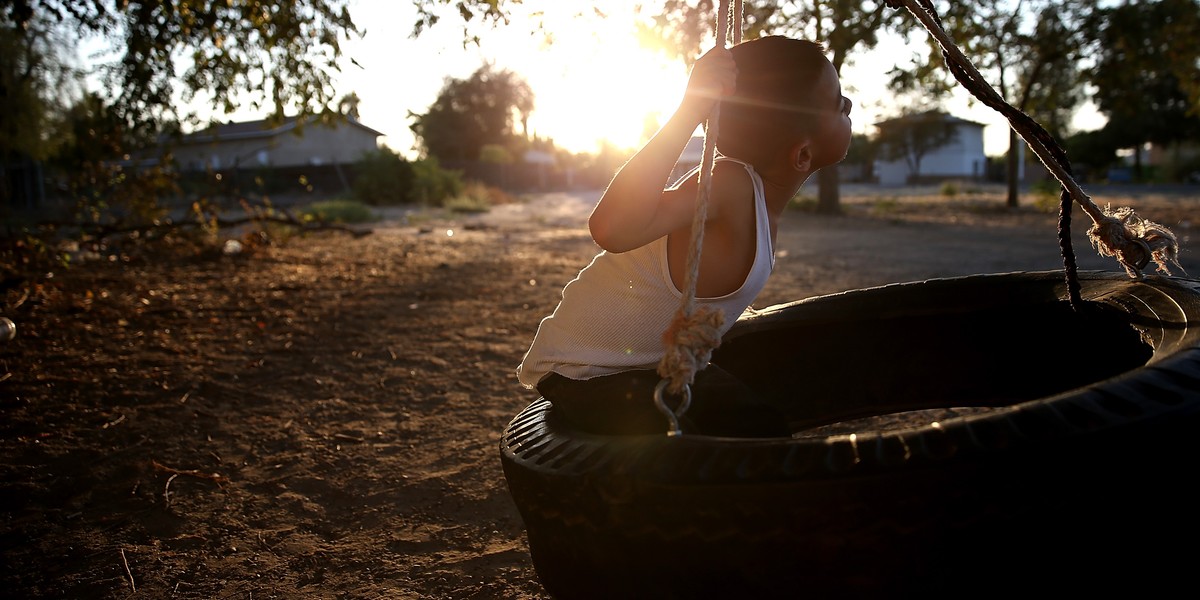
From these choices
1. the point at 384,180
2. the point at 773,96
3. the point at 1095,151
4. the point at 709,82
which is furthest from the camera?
the point at 1095,151

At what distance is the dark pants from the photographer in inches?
58.9

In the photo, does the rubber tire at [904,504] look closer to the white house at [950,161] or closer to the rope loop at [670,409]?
the rope loop at [670,409]

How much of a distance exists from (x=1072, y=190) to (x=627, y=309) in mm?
935

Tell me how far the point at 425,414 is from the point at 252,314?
271 cm

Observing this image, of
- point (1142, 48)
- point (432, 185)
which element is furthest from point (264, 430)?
point (432, 185)

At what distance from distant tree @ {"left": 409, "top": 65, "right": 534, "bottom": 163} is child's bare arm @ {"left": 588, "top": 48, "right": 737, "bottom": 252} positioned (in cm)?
5285

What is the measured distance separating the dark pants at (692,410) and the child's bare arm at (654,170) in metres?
0.28

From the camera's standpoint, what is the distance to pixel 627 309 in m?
1.72

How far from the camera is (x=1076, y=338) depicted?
2027 mm

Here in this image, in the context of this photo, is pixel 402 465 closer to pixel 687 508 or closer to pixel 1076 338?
pixel 687 508

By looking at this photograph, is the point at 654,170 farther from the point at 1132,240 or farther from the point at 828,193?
the point at 828,193

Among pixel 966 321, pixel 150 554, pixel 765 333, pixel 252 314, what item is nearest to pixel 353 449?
pixel 150 554

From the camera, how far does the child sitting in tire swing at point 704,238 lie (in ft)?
4.95

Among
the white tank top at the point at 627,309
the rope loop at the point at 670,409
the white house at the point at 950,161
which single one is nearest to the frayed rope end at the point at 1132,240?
the white tank top at the point at 627,309
